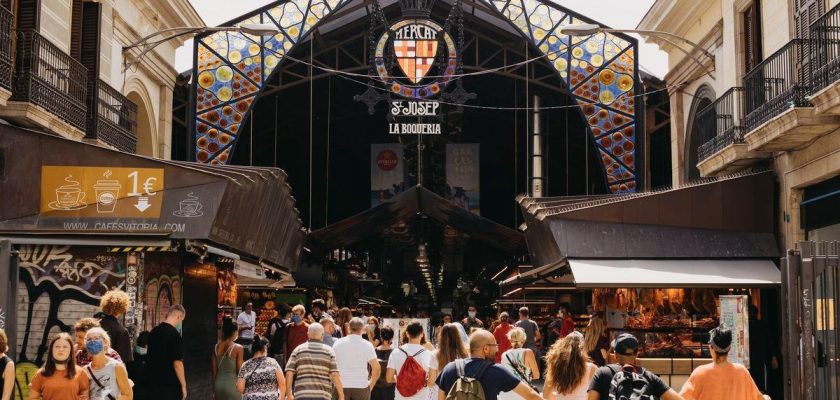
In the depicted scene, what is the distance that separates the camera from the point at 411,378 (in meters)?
12.4

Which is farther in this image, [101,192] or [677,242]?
[677,242]

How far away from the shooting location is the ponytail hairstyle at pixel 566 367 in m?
9.84

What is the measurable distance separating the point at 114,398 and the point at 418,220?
81.8 ft

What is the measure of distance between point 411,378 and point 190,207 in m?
4.66

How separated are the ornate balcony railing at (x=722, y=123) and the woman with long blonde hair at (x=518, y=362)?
8367 millimetres

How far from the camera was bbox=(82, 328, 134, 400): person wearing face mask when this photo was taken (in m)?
10.2

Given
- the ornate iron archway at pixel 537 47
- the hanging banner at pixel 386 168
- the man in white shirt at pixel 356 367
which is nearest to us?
the man in white shirt at pixel 356 367

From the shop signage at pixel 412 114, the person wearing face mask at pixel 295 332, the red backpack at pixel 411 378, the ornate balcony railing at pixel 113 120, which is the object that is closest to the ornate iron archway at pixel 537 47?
the shop signage at pixel 412 114

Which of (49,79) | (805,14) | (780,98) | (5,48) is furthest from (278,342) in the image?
(805,14)

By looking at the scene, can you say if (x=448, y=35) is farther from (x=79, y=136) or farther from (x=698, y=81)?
(x=79, y=136)

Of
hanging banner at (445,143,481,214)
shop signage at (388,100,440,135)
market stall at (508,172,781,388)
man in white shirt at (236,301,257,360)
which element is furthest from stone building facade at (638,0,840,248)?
hanging banner at (445,143,481,214)

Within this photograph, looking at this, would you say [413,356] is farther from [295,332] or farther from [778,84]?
[778,84]

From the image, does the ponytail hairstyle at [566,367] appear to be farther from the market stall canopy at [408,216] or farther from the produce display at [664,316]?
the market stall canopy at [408,216]

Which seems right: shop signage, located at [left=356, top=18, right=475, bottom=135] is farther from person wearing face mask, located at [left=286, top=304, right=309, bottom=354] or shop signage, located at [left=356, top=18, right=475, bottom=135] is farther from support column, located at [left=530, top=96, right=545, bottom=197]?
person wearing face mask, located at [left=286, top=304, right=309, bottom=354]
